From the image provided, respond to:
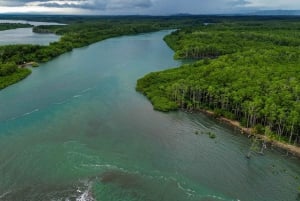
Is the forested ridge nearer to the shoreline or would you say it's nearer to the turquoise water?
the shoreline

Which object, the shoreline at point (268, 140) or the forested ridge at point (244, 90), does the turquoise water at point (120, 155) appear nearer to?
the shoreline at point (268, 140)

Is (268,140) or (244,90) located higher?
(244,90)

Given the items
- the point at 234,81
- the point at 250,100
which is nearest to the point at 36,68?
the point at 234,81

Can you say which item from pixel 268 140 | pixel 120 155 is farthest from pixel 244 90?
pixel 120 155

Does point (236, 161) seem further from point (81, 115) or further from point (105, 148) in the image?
point (81, 115)

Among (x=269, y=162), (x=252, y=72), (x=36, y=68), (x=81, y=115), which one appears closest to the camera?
(x=269, y=162)

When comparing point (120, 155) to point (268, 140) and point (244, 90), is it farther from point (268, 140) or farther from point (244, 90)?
point (244, 90)

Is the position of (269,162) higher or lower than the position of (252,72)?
lower

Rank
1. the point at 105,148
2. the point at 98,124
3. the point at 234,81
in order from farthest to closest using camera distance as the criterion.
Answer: the point at 234,81, the point at 98,124, the point at 105,148

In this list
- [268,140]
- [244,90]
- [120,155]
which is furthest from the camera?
[244,90]
